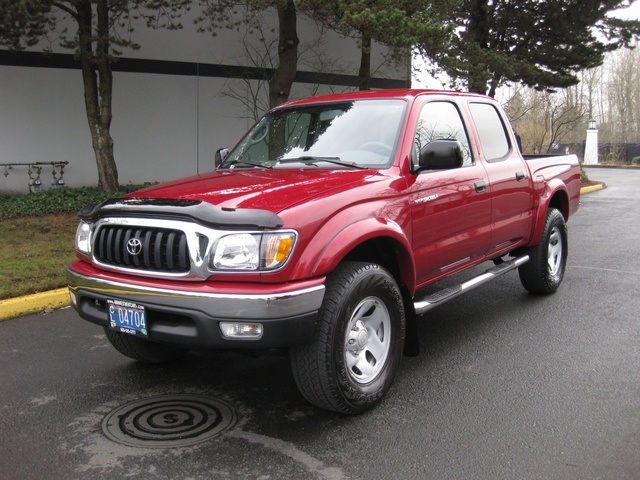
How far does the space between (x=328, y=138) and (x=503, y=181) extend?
65.8 inches

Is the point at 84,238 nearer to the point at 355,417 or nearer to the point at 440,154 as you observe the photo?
the point at 355,417

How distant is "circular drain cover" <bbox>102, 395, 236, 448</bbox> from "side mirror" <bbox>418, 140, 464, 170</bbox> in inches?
80.6

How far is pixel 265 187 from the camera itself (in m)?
3.78

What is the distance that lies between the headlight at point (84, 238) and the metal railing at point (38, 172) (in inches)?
394

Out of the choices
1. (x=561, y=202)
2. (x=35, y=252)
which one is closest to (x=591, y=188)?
(x=561, y=202)

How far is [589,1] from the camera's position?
1670 centimetres

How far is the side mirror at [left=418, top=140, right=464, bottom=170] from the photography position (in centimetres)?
413

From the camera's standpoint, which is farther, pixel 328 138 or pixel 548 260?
pixel 548 260

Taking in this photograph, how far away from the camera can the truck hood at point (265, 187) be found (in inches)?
136

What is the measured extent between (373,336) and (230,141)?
12.6 meters

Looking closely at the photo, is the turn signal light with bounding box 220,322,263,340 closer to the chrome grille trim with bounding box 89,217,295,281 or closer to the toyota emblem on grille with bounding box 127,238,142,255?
the chrome grille trim with bounding box 89,217,295,281

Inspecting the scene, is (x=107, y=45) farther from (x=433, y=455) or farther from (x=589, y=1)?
(x=589, y=1)

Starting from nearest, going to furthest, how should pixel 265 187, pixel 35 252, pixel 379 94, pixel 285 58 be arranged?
pixel 265 187, pixel 379 94, pixel 35 252, pixel 285 58

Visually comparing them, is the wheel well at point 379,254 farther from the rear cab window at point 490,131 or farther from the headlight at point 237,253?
the rear cab window at point 490,131
